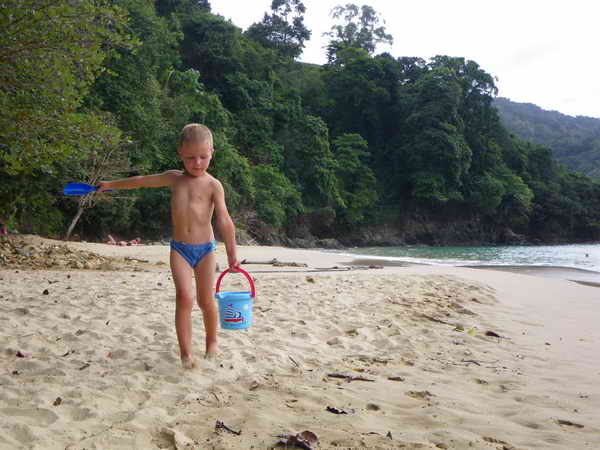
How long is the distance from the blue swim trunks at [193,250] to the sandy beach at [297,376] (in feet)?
2.37

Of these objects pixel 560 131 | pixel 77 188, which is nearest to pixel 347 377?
pixel 77 188

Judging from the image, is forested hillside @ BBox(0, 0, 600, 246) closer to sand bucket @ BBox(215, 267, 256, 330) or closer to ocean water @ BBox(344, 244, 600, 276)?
sand bucket @ BBox(215, 267, 256, 330)

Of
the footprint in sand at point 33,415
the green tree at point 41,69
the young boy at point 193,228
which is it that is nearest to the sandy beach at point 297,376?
the footprint in sand at point 33,415

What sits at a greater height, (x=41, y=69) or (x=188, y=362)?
(x=41, y=69)

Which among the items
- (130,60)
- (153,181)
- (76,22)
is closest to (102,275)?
(76,22)

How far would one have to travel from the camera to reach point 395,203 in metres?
44.0

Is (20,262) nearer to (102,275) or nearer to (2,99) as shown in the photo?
(102,275)

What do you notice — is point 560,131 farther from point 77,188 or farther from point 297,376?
point 77,188

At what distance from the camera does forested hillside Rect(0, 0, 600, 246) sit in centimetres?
757

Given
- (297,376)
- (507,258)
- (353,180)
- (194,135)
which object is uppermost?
(353,180)

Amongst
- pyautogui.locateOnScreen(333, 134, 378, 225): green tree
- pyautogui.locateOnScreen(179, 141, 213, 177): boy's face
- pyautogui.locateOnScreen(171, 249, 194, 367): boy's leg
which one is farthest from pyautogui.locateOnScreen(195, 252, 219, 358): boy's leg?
pyautogui.locateOnScreen(333, 134, 378, 225): green tree

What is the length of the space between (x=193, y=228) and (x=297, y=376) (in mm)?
1275

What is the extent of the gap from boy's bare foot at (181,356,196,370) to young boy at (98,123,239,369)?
0.07ft

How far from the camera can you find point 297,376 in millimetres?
3174
